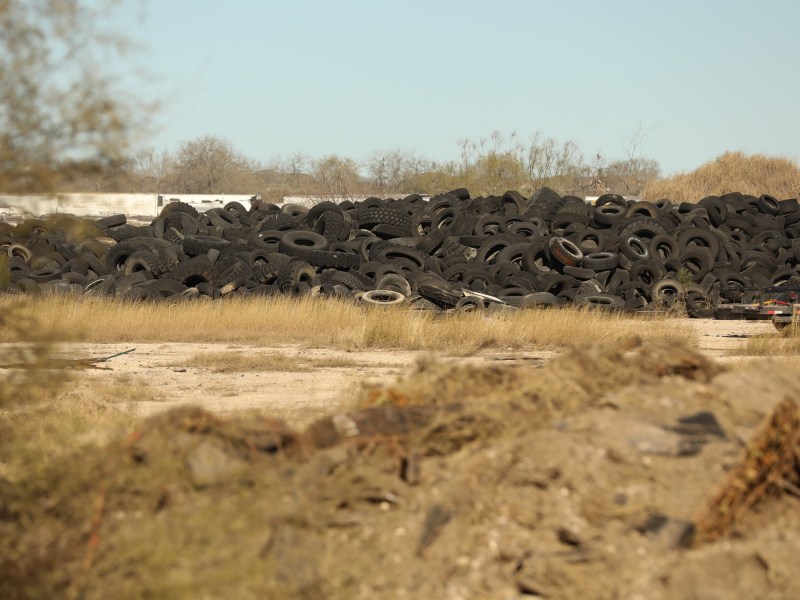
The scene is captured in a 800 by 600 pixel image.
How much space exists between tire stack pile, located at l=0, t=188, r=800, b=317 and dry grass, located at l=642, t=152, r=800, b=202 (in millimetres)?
20840

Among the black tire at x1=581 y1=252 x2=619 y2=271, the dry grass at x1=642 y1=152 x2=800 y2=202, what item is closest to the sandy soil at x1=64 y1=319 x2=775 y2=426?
the black tire at x1=581 y1=252 x2=619 y2=271

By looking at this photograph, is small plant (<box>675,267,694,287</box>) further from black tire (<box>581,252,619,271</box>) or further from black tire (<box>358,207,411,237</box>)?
black tire (<box>358,207,411,237</box>)

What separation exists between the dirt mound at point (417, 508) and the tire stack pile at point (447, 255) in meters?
15.3

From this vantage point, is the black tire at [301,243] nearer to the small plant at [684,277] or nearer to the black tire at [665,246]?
the black tire at [665,246]

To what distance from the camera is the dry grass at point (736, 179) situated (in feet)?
172

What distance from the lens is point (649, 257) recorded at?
1042 inches

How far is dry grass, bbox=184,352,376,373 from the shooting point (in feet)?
48.7

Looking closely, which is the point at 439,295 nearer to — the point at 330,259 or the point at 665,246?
the point at 330,259

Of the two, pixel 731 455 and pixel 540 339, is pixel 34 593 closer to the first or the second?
pixel 731 455

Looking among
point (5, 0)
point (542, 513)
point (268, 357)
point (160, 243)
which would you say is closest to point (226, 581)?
point (542, 513)

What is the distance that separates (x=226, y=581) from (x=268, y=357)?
10907mm

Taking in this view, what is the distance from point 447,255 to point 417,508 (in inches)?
851

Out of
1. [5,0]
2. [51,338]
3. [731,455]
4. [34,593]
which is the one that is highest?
[5,0]

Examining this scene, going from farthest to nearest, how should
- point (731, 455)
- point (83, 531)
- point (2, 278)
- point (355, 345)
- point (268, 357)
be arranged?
point (355, 345) < point (268, 357) < point (2, 278) < point (731, 455) < point (83, 531)
